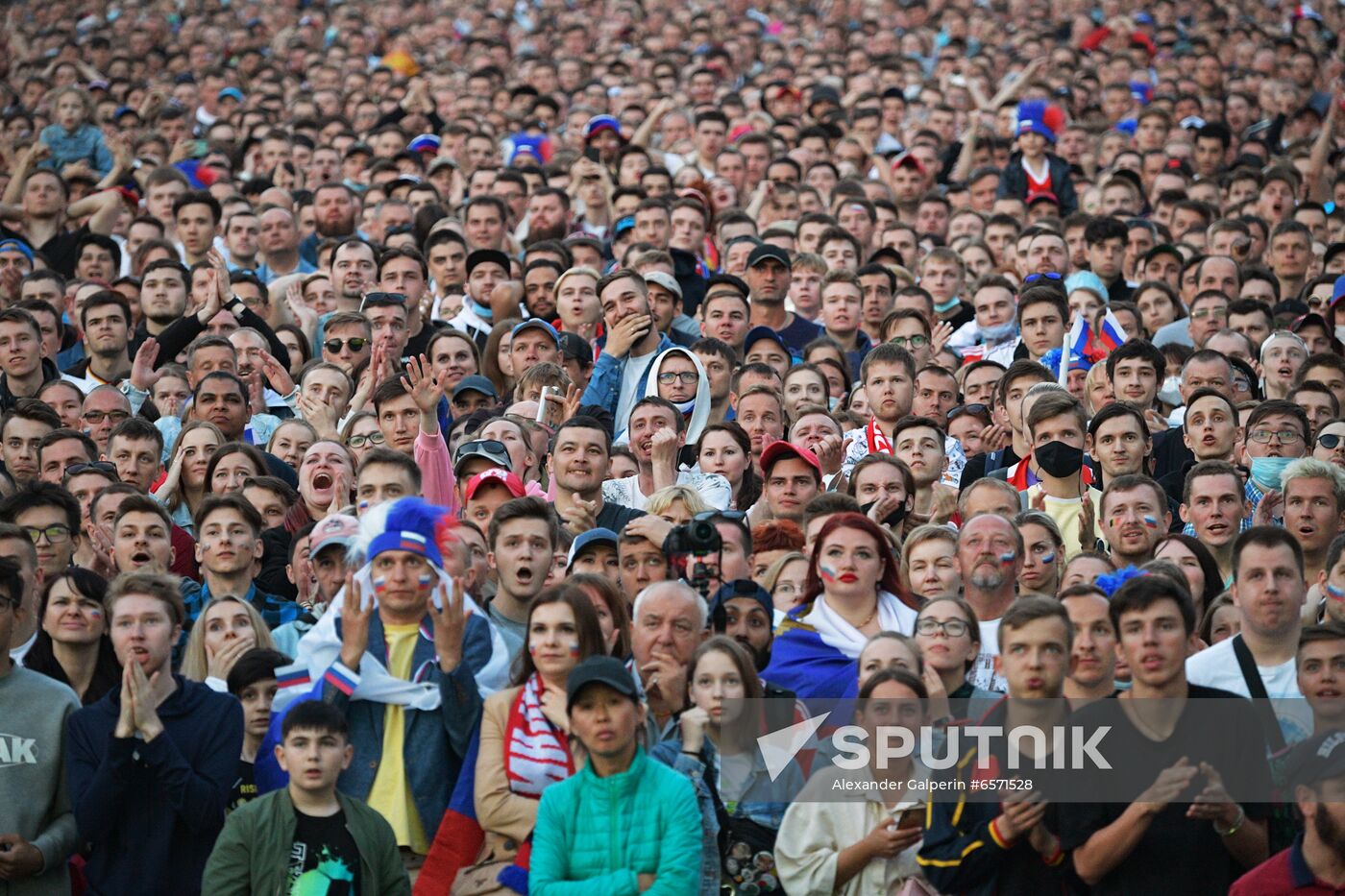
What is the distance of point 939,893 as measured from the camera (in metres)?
7.24

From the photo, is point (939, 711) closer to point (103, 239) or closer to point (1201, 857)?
point (1201, 857)

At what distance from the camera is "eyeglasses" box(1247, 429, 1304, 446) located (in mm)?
10922

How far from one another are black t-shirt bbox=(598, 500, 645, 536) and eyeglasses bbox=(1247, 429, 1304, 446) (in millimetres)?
3287

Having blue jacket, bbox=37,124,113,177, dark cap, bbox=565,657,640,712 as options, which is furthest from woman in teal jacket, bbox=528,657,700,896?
blue jacket, bbox=37,124,113,177

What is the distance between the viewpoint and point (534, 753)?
7.61 m

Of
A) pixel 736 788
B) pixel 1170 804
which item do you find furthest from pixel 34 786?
pixel 1170 804

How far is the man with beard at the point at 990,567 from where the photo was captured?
29.2 ft

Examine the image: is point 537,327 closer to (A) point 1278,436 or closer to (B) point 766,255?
(B) point 766,255

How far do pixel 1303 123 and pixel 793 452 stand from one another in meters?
12.8

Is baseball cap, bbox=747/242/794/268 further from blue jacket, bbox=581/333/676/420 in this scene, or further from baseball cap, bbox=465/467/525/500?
baseball cap, bbox=465/467/525/500

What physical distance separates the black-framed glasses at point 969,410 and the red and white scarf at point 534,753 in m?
5.03

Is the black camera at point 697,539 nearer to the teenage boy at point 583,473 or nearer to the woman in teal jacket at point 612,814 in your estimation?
the woman in teal jacket at point 612,814

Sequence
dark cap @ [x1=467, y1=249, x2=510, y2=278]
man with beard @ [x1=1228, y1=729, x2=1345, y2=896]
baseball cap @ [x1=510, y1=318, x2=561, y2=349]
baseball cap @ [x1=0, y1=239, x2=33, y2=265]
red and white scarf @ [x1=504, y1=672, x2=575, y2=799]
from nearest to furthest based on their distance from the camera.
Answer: man with beard @ [x1=1228, y1=729, x2=1345, y2=896] < red and white scarf @ [x1=504, y1=672, x2=575, y2=799] < baseball cap @ [x1=510, y1=318, x2=561, y2=349] < dark cap @ [x1=467, y1=249, x2=510, y2=278] < baseball cap @ [x1=0, y1=239, x2=33, y2=265]

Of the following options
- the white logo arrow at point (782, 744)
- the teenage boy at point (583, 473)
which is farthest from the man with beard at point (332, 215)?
the white logo arrow at point (782, 744)
